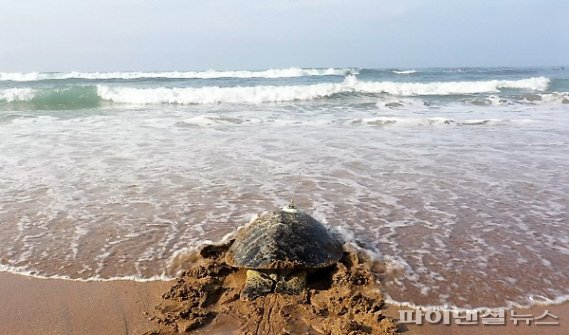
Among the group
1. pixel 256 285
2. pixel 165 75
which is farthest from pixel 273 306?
pixel 165 75

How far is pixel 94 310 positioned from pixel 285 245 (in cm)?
154

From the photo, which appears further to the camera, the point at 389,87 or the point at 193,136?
the point at 389,87

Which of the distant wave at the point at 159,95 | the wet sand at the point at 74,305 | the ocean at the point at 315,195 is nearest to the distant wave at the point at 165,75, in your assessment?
the distant wave at the point at 159,95

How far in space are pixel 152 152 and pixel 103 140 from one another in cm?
201

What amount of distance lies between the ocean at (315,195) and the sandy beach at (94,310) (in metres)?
0.17

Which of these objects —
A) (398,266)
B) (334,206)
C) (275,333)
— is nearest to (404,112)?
(334,206)

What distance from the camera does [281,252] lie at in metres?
3.62

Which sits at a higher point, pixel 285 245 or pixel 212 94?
pixel 212 94

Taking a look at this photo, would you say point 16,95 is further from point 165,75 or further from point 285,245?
point 285,245

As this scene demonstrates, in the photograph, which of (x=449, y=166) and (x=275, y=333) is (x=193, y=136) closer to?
(x=449, y=166)

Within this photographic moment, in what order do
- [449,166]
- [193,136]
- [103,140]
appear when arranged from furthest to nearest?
[193,136] < [103,140] < [449,166]

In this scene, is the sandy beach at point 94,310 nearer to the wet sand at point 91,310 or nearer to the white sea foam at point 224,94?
the wet sand at point 91,310

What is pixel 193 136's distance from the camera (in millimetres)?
Answer: 10789

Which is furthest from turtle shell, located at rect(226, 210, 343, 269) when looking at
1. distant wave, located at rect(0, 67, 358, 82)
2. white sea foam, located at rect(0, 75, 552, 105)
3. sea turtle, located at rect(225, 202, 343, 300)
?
distant wave, located at rect(0, 67, 358, 82)
